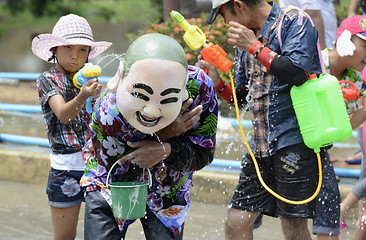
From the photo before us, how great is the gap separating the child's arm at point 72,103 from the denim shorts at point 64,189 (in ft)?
1.23

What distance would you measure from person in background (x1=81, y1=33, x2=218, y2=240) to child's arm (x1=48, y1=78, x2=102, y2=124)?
19.3 inches

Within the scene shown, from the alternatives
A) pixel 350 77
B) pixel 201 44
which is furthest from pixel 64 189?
pixel 350 77

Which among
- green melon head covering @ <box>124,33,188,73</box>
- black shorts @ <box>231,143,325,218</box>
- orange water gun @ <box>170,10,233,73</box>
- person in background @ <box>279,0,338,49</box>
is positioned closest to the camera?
green melon head covering @ <box>124,33,188,73</box>

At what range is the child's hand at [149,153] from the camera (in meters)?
2.73

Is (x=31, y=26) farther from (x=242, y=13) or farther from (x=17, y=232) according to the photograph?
(x=242, y=13)

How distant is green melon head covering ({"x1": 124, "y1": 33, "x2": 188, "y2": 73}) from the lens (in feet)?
8.35

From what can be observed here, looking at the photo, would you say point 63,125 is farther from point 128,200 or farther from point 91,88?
point 128,200

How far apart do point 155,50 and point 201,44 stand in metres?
0.83

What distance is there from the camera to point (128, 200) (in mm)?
2633

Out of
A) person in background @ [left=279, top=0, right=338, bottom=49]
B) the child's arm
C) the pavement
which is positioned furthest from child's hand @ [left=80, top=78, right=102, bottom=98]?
person in background @ [left=279, top=0, right=338, bottom=49]

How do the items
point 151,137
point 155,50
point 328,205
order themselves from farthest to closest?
1. point 328,205
2. point 151,137
3. point 155,50

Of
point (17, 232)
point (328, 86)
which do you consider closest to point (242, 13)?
point (328, 86)

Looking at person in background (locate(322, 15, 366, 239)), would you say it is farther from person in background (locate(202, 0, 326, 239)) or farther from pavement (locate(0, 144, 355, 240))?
pavement (locate(0, 144, 355, 240))

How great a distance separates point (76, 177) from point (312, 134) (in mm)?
1520
